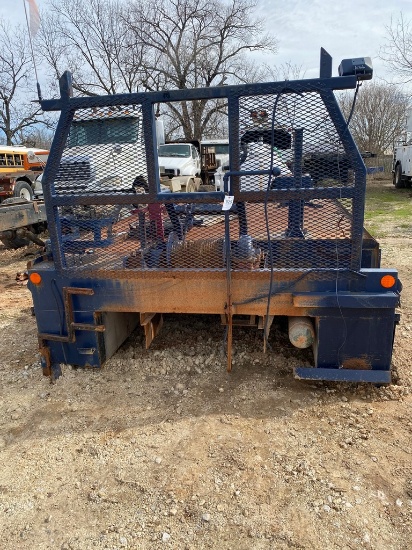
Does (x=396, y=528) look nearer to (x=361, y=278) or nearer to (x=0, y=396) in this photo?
(x=361, y=278)

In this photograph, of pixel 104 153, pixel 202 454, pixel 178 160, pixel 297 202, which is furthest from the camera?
pixel 178 160

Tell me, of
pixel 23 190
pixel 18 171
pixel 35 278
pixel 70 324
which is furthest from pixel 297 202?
pixel 18 171

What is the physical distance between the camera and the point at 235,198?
A: 301cm

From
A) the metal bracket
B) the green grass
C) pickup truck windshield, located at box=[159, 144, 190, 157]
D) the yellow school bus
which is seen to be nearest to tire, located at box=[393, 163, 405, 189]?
the green grass

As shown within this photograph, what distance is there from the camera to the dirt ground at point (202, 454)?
2172 mm

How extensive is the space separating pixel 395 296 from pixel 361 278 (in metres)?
0.24

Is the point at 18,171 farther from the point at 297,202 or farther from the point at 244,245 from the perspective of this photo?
the point at 297,202

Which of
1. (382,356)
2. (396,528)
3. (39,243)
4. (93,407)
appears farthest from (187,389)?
(39,243)

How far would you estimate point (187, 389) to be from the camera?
11.1ft

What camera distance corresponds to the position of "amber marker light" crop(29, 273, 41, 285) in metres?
3.43

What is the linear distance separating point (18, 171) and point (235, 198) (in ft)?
38.1

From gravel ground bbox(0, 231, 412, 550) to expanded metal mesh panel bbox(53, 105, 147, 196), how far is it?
1461 mm

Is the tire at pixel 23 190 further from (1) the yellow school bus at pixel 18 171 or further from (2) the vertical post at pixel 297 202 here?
(2) the vertical post at pixel 297 202

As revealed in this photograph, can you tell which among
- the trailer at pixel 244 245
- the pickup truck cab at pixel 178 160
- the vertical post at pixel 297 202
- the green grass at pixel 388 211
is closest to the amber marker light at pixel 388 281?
the trailer at pixel 244 245
